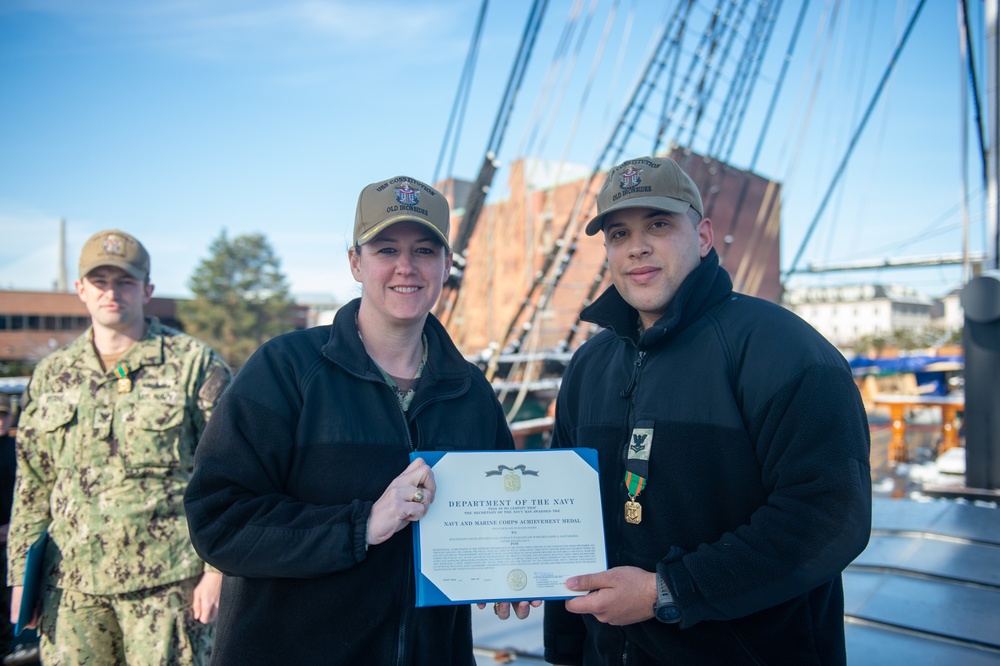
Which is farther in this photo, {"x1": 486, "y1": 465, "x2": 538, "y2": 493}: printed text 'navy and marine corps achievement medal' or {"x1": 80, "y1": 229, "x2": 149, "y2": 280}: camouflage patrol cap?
{"x1": 80, "y1": 229, "x2": 149, "y2": 280}: camouflage patrol cap

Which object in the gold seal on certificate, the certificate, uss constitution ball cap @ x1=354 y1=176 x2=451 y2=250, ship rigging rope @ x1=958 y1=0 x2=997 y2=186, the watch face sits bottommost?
the watch face

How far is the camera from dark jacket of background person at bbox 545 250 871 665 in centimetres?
163

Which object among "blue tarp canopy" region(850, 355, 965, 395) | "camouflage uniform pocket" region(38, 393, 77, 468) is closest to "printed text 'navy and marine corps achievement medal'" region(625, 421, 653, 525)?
"camouflage uniform pocket" region(38, 393, 77, 468)

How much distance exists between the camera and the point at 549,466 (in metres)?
1.91

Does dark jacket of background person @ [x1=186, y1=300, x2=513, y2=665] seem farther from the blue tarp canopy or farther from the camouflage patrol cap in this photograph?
the blue tarp canopy

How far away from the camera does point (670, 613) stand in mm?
1683

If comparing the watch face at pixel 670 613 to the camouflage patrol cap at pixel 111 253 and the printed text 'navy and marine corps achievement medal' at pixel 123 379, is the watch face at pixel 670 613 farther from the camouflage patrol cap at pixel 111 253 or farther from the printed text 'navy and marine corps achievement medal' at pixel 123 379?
the camouflage patrol cap at pixel 111 253

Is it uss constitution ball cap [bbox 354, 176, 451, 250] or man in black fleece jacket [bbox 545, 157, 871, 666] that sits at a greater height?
uss constitution ball cap [bbox 354, 176, 451, 250]

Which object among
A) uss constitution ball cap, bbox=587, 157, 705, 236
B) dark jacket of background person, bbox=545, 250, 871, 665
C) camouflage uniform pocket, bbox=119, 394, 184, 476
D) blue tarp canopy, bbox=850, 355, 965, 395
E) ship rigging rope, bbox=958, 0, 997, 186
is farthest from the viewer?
blue tarp canopy, bbox=850, 355, 965, 395

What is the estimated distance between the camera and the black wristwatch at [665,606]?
5.51 ft

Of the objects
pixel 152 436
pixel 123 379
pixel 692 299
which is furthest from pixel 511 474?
pixel 123 379

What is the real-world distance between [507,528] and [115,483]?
186 cm

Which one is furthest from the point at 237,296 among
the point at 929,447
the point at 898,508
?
the point at 898,508

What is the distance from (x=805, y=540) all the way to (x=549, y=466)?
2.18 feet
